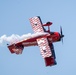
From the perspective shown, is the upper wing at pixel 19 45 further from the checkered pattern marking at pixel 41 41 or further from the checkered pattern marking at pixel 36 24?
the checkered pattern marking at pixel 36 24

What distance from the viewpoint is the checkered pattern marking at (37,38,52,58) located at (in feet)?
384

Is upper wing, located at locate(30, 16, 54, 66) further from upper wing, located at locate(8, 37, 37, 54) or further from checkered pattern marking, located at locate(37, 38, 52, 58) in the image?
upper wing, located at locate(8, 37, 37, 54)

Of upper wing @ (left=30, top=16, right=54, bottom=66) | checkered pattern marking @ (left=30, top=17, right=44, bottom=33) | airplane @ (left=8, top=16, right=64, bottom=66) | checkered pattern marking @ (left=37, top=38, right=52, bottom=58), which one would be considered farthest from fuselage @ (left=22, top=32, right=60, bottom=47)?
checkered pattern marking @ (left=30, top=17, right=44, bottom=33)

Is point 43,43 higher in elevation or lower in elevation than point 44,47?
higher

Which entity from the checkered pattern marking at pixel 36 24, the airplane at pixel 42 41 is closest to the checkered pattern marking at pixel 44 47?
the airplane at pixel 42 41

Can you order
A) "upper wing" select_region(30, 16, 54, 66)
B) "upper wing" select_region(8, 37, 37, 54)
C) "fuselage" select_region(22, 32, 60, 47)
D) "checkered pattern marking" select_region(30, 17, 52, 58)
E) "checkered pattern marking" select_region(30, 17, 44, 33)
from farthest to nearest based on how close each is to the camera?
"checkered pattern marking" select_region(30, 17, 44, 33), "upper wing" select_region(8, 37, 37, 54), "fuselage" select_region(22, 32, 60, 47), "checkered pattern marking" select_region(30, 17, 52, 58), "upper wing" select_region(30, 16, 54, 66)

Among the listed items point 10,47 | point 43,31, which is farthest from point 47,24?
point 10,47

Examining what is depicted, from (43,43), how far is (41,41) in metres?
0.78

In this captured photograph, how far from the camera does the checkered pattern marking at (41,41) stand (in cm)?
11749

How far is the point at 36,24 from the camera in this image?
12538cm

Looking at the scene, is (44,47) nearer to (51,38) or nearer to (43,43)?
(43,43)

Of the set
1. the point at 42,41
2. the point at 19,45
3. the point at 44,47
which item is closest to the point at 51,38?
the point at 42,41

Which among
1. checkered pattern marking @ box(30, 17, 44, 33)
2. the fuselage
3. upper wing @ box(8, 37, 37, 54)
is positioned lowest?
upper wing @ box(8, 37, 37, 54)

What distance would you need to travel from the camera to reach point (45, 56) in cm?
11644
